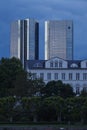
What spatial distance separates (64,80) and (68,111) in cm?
5445

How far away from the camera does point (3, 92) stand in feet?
348

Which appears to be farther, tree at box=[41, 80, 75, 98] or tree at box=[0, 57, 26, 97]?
tree at box=[41, 80, 75, 98]

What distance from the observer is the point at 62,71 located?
138 m

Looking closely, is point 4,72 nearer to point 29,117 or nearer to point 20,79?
point 20,79

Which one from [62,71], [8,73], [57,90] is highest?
[62,71]

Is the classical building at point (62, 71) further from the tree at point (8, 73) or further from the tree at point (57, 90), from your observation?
the tree at point (8, 73)

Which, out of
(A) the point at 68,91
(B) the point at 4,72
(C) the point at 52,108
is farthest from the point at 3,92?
(C) the point at 52,108

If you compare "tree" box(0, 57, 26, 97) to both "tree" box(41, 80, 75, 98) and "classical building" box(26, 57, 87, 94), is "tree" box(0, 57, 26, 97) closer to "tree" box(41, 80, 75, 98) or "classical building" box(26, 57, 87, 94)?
"tree" box(41, 80, 75, 98)

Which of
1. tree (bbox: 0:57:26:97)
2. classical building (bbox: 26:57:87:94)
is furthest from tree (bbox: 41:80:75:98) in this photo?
classical building (bbox: 26:57:87:94)

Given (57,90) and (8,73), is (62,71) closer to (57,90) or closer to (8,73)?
(57,90)

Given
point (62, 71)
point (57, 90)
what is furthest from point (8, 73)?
point (62, 71)

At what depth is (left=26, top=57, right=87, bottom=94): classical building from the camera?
138 metres

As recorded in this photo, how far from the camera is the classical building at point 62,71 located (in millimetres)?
137750

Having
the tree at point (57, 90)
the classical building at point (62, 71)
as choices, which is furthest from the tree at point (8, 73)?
the classical building at point (62, 71)
